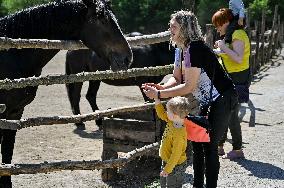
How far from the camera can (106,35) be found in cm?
439

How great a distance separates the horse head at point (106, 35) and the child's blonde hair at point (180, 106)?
85cm

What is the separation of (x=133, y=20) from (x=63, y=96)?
28.9m

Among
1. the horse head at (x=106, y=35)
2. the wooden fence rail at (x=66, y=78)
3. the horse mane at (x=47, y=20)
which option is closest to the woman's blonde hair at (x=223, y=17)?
the wooden fence rail at (x=66, y=78)

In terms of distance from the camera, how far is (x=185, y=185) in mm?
4875

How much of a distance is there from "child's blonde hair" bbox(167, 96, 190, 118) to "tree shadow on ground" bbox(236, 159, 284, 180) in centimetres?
195

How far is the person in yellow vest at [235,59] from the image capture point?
544 centimetres

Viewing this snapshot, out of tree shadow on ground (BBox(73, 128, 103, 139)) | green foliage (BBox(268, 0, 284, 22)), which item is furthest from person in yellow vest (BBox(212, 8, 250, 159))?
green foliage (BBox(268, 0, 284, 22))

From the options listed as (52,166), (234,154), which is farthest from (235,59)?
(52,166)

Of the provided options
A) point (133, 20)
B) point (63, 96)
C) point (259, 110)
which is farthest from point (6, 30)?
point (133, 20)

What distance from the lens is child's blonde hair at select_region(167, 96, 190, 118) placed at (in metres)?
3.71

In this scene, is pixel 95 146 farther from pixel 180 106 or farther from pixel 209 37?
pixel 180 106

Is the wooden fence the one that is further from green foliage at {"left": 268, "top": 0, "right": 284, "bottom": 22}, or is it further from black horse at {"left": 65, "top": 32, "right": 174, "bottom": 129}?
green foliage at {"left": 268, "top": 0, "right": 284, "bottom": 22}

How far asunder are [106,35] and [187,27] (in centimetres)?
100

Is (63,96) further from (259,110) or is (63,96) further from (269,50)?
(269,50)
